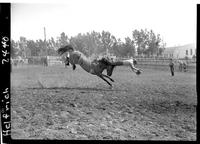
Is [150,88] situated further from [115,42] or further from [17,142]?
[17,142]

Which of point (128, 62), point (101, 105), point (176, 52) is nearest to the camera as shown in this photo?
point (101, 105)

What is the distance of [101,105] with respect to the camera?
2.31 metres

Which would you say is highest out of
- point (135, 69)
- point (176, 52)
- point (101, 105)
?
point (176, 52)

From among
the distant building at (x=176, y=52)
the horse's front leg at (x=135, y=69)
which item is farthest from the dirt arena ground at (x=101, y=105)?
the distant building at (x=176, y=52)

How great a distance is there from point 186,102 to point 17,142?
1.95 m

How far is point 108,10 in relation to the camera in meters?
2.34

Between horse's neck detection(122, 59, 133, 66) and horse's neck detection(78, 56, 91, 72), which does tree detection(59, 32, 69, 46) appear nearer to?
horse's neck detection(78, 56, 91, 72)

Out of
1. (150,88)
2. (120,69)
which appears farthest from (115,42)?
(150,88)

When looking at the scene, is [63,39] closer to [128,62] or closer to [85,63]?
[85,63]

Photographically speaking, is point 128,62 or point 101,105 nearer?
point 101,105

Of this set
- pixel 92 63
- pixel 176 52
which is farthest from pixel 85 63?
pixel 176 52

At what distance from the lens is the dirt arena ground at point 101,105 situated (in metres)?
2.06

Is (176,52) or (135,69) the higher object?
(176,52)

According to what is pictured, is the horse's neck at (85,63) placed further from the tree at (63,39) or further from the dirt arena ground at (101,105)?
the tree at (63,39)
